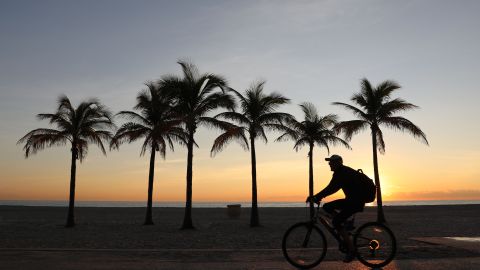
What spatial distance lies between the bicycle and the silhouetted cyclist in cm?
15

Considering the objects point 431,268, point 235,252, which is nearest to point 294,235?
point 431,268

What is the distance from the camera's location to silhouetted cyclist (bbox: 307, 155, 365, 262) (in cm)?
804

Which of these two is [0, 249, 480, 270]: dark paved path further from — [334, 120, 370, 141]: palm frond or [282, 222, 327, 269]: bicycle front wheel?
[334, 120, 370, 141]: palm frond

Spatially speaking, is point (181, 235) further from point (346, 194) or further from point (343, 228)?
point (346, 194)

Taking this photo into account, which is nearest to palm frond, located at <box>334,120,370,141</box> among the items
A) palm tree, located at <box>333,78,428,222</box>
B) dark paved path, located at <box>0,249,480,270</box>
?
palm tree, located at <box>333,78,428,222</box>

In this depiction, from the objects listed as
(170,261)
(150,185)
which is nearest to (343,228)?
(170,261)

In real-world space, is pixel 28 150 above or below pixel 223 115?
below

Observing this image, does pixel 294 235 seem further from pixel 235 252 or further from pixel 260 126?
pixel 260 126

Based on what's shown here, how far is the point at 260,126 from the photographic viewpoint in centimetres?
3002

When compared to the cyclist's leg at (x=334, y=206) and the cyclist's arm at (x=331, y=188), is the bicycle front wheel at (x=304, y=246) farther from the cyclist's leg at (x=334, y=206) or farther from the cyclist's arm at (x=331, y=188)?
the cyclist's arm at (x=331, y=188)

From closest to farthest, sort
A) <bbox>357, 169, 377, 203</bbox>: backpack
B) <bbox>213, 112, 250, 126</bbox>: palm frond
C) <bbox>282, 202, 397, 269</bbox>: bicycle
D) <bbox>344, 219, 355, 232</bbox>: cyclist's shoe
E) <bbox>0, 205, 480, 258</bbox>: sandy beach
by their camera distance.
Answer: <bbox>357, 169, 377, 203</bbox>: backpack, <bbox>344, 219, 355, 232</bbox>: cyclist's shoe, <bbox>282, 202, 397, 269</bbox>: bicycle, <bbox>0, 205, 480, 258</bbox>: sandy beach, <bbox>213, 112, 250, 126</bbox>: palm frond

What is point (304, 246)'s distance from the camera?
847 cm

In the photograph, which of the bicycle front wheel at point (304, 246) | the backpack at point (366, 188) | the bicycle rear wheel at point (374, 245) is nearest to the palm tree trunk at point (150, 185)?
the bicycle front wheel at point (304, 246)

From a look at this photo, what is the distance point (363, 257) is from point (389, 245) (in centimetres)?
→ 53
